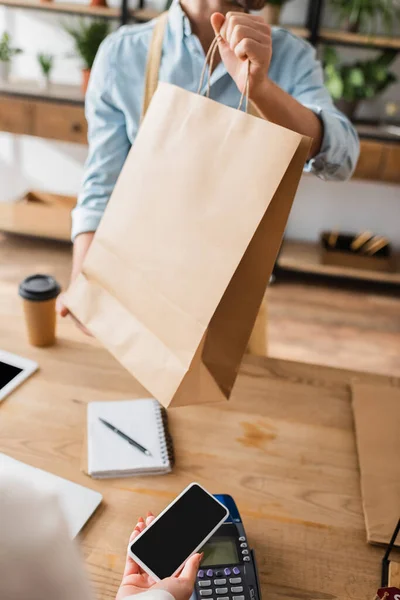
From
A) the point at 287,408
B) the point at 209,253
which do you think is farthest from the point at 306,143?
the point at 287,408

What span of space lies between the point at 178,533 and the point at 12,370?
Result: 1.45 ft

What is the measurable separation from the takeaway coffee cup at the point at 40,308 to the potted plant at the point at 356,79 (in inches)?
70.5

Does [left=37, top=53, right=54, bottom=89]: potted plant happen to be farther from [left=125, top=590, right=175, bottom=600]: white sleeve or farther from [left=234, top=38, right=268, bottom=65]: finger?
[left=125, top=590, right=175, bottom=600]: white sleeve

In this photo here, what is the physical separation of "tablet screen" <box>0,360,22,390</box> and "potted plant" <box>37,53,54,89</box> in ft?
6.28

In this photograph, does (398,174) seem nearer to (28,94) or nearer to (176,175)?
(28,94)

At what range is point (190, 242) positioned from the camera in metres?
0.74

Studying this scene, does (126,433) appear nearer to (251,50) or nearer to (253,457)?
(253,457)

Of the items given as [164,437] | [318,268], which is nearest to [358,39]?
[318,268]

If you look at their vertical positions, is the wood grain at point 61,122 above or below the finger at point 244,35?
below

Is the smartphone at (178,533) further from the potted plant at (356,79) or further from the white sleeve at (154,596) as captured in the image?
the potted plant at (356,79)

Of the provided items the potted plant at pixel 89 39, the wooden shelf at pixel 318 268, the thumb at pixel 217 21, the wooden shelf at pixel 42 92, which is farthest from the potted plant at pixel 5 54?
the thumb at pixel 217 21

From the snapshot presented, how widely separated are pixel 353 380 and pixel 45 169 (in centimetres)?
237

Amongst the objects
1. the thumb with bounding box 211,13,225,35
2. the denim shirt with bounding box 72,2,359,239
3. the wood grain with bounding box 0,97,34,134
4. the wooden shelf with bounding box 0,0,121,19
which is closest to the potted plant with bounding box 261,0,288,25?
the wooden shelf with bounding box 0,0,121,19

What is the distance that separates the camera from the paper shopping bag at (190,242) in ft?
2.23
